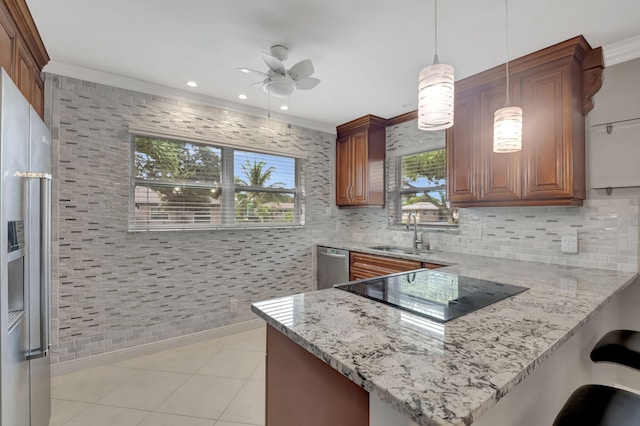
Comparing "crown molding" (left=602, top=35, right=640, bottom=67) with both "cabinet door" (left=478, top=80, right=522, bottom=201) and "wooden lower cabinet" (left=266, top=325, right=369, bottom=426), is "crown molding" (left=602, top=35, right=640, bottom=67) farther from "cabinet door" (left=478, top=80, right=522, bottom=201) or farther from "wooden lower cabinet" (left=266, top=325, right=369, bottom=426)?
"wooden lower cabinet" (left=266, top=325, right=369, bottom=426)

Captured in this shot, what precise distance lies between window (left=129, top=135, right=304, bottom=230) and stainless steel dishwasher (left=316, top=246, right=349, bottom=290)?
52 centimetres

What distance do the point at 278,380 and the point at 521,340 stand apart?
821 mm

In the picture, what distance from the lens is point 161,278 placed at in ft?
8.84

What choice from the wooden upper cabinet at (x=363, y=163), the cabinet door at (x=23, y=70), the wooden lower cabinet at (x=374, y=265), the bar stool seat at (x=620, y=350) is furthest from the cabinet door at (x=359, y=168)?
the cabinet door at (x=23, y=70)

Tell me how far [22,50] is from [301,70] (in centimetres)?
168

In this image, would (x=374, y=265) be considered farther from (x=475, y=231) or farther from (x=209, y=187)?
(x=209, y=187)

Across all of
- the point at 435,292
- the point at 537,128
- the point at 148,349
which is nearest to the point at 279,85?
the point at 435,292

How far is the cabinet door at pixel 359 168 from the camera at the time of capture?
3.54 m

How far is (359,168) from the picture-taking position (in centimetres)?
361

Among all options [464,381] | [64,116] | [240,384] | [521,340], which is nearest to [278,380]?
[464,381]

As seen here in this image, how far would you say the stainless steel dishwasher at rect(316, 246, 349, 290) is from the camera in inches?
131

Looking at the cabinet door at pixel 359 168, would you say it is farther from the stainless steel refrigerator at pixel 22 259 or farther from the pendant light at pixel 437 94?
the stainless steel refrigerator at pixel 22 259

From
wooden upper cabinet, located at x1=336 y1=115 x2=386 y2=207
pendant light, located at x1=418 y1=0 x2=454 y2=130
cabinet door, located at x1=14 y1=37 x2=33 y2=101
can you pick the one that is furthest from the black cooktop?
cabinet door, located at x1=14 y1=37 x2=33 y2=101

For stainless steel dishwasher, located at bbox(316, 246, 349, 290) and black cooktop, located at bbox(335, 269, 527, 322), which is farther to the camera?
stainless steel dishwasher, located at bbox(316, 246, 349, 290)
